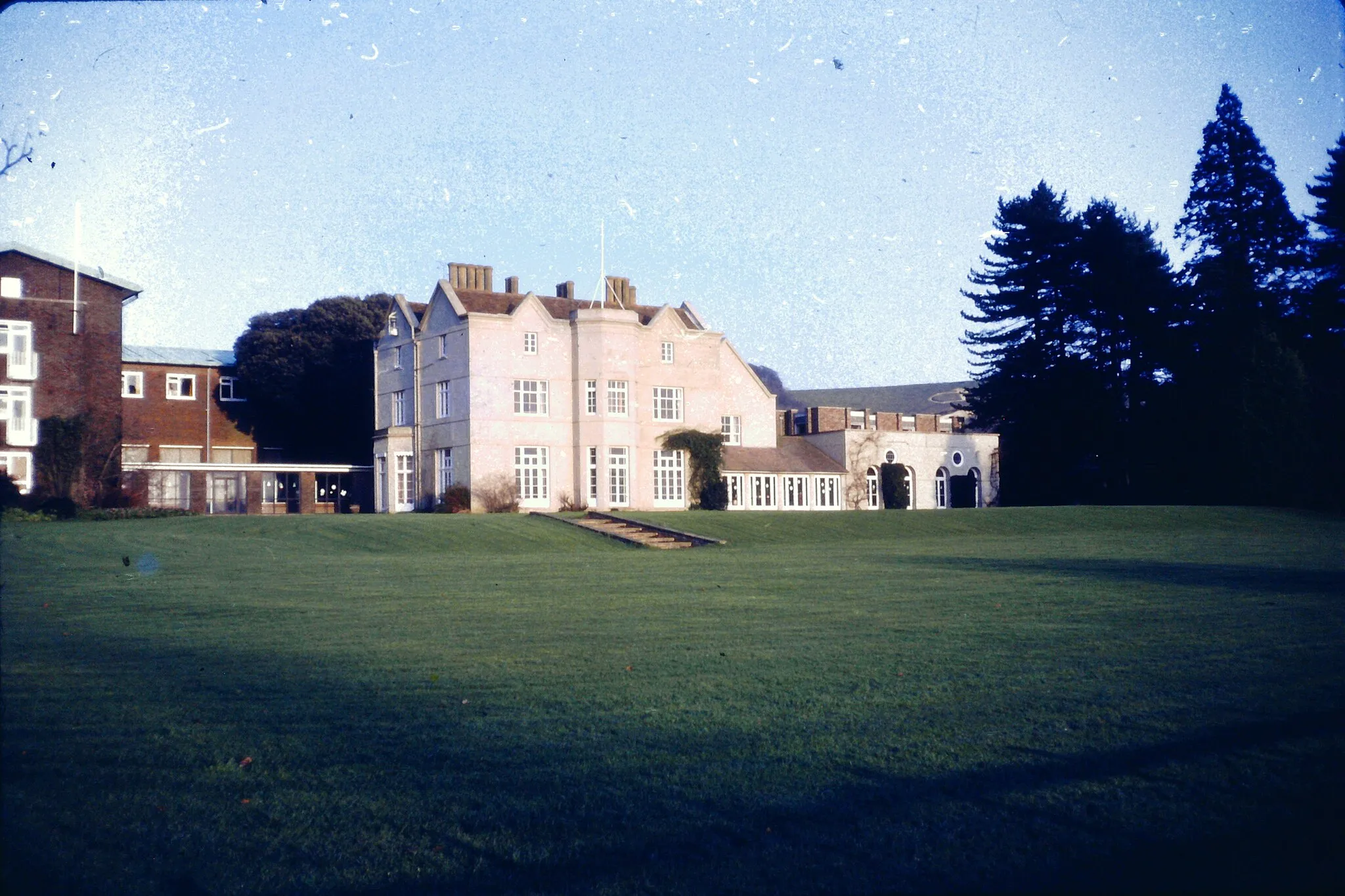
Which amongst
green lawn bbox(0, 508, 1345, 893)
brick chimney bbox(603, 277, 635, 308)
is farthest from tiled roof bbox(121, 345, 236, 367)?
green lawn bbox(0, 508, 1345, 893)

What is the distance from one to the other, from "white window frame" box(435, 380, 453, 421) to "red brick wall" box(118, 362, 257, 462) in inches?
572

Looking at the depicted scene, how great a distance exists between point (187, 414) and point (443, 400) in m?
18.8

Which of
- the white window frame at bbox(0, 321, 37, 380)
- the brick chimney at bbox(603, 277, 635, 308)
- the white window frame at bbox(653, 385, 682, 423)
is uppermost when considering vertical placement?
Answer: the brick chimney at bbox(603, 277, 635, 308)

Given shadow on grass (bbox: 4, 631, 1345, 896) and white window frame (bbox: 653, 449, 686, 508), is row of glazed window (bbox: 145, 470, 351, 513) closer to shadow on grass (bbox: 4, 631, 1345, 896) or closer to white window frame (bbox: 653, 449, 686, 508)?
white window frame (bbox: 653, 449, 686, 508)

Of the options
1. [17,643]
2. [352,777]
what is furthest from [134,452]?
[352,777]

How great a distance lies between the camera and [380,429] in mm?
46938

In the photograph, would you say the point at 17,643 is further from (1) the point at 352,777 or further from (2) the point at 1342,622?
(2) the point at 1342,622

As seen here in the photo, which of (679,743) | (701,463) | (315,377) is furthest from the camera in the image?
(315,377)

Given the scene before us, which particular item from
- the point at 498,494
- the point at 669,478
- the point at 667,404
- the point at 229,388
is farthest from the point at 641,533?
the point at 229,388

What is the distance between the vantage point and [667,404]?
4659cm

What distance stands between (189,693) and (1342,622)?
1022 centimetres

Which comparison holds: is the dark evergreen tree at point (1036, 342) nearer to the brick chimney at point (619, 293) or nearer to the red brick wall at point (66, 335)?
the brick chimney at point (619, 293)

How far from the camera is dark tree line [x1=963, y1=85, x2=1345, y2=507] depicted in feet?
139

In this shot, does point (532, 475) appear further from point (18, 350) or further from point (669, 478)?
point (18, 350)
